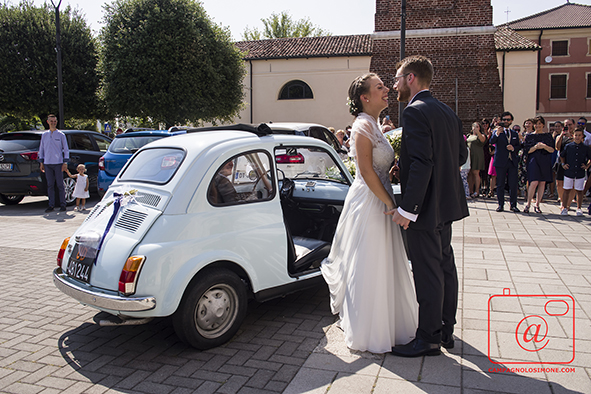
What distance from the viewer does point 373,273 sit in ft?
11.6

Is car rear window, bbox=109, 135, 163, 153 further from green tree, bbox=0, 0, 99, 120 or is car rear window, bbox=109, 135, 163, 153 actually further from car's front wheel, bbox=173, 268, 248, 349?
green tree, bbox=0, 0, 99, 120

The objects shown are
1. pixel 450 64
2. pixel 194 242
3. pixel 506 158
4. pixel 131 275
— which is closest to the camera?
pixel 131 275

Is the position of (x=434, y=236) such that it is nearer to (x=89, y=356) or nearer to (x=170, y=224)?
(x=170, y=224)

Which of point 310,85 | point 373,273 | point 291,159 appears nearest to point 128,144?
point 291,159

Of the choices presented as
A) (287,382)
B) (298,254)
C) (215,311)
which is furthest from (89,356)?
(298,254)

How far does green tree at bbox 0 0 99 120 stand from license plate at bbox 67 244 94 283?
23.3m

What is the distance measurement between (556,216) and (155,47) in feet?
66.4

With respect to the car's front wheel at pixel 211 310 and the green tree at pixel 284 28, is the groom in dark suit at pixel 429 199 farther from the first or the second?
the green tree at pixel 284 28

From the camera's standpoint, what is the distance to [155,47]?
23.1m

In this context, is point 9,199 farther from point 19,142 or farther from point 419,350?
point 419,350

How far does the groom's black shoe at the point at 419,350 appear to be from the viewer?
3398 millimetres

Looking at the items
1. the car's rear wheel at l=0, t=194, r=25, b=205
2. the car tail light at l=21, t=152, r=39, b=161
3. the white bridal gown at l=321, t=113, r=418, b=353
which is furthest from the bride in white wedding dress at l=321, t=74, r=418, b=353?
the car's rear wheel at l=0, t=194, r=25, b=205

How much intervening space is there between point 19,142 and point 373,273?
10.9 meters

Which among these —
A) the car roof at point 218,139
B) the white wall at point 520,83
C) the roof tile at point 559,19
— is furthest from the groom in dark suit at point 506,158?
the roof tile at point 559,19
